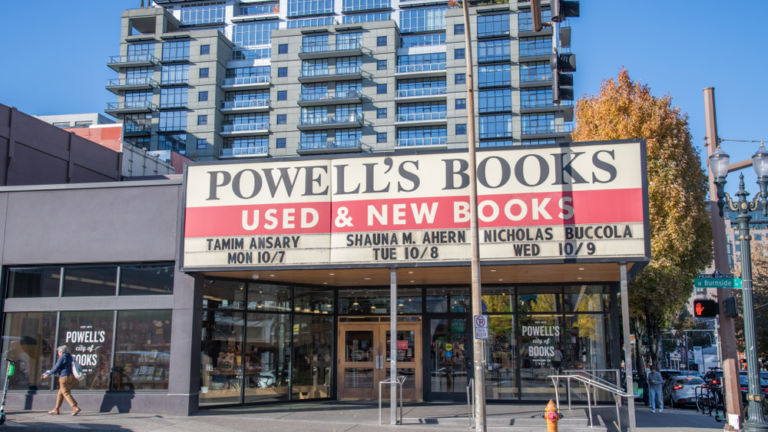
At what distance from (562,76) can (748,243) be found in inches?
247

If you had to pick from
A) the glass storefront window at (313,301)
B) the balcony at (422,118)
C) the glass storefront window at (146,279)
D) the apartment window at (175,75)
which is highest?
the apartment window at (175,75)

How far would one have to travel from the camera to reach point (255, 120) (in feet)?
294

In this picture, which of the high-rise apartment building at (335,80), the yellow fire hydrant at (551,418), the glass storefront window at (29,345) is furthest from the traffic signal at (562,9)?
the high-rise apartment building at (335,80)

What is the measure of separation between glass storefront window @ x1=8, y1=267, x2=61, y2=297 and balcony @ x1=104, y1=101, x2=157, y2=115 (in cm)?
7911

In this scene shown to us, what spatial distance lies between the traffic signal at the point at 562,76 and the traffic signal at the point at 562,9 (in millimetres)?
744

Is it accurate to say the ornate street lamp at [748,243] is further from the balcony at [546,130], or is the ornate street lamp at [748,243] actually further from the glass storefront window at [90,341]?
the balcony at [546,130]

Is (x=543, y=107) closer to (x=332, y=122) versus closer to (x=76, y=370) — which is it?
(x=332, y=122)

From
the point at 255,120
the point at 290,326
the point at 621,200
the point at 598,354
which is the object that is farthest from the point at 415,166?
the point at 255,120

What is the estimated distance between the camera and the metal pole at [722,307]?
541 inches

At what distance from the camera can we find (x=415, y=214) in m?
14.6

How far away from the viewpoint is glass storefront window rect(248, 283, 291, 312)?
17.8 m

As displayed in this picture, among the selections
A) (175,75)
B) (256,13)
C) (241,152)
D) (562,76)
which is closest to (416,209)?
(562,76)

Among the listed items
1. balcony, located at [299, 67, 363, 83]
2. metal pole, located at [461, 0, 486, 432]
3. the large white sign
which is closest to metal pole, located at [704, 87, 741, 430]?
the large white sign

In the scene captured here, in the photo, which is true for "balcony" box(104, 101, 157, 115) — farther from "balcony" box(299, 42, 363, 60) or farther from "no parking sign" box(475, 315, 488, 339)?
"no parking sign" box(475, 315, 488, 339)
